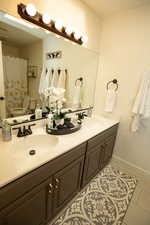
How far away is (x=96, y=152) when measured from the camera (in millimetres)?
1649

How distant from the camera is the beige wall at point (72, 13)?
44.2 inches

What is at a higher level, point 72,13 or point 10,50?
point 72,13

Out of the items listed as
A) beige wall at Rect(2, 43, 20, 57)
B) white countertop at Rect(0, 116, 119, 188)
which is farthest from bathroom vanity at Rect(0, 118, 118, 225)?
beige wall at Rect(2, 43, 20, 57)

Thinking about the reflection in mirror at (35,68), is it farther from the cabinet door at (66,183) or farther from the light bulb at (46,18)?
the cabinet door at (66,183)

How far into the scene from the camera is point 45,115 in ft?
5.29

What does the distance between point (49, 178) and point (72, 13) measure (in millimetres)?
1910

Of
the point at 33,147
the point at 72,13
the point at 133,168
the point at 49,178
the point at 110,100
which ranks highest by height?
the point at 72,13

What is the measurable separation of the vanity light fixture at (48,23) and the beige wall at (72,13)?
0.07m

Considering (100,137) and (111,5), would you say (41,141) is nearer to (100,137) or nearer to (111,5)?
(100,137)

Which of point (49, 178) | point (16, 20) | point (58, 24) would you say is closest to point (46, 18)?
point (58, 24)

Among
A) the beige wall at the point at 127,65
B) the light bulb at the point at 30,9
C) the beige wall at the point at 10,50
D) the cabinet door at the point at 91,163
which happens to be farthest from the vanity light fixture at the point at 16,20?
the cabinet door at the point at 91,163

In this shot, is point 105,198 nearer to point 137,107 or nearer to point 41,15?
point 137,107

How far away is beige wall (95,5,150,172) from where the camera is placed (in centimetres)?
174

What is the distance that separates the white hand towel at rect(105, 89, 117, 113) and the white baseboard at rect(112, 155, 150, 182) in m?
0.90
